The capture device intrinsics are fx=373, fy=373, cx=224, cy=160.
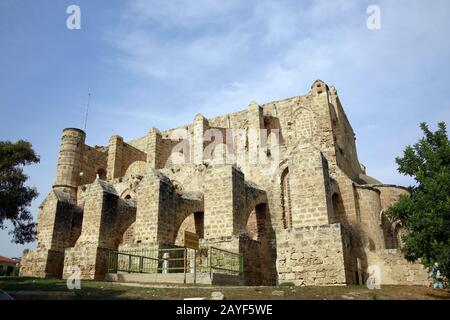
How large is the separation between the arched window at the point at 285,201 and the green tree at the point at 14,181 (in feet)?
40.2

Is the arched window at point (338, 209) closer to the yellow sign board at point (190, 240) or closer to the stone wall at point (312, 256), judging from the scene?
the stone wall at point (312, 256)

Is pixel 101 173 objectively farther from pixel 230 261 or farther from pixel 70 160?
pixel 230 261

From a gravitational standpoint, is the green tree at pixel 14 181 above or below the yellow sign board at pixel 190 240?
above

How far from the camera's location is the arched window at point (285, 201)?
16703 mm

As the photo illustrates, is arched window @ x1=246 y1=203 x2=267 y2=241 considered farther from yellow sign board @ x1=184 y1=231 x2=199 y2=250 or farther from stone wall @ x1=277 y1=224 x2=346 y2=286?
stone wall @ x1=277 y1=224 x2=346 y2=286

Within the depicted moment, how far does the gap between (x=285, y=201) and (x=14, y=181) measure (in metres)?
12.9

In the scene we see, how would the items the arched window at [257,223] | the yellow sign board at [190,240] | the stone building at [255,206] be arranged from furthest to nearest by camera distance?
Result: the arched window at [257,223]
the stone building at [255,206]
the yellow sign board at [190,240]

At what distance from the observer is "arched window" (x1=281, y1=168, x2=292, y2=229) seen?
54.8 ft

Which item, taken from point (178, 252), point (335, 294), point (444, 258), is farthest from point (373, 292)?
point (178, 252)

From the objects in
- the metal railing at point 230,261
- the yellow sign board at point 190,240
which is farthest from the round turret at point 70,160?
the yellow sign board at point 190,240

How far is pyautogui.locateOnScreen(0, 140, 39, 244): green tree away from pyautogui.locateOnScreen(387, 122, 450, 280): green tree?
53.7ft

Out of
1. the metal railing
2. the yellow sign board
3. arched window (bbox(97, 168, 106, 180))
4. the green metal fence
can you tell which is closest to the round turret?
arched window (bbox(97, 168, 106, 180))
